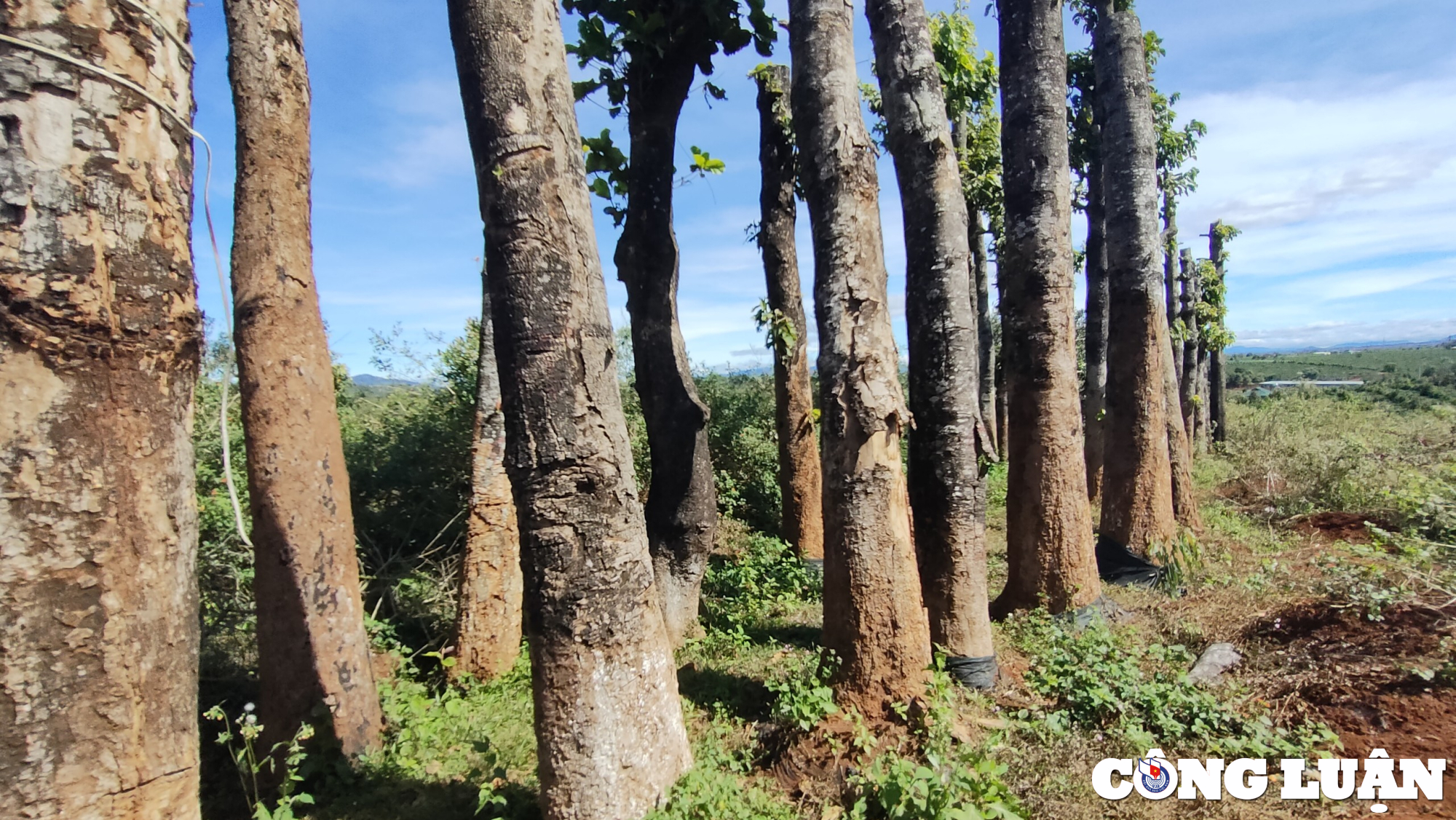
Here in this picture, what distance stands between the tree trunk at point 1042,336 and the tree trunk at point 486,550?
13.4 feet

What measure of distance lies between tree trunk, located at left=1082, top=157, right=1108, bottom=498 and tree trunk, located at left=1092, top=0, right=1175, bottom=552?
4229mm

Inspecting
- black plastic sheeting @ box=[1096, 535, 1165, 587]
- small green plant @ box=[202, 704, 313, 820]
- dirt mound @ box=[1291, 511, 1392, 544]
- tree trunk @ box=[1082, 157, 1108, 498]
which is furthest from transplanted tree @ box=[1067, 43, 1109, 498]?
small green plant @ box=[202, 704, 313, 820]

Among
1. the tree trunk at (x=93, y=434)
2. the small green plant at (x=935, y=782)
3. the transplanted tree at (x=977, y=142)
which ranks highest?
the transplanted tree at (x=977, y=142)

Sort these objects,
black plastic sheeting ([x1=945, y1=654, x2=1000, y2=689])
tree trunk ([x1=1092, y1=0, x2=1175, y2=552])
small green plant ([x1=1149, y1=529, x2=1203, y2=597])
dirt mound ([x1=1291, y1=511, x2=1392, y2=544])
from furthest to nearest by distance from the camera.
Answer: dirt mound ([x1=1291, y1=511, x2=1392, y2=544]), tree trunk ([x1=1092, y1=0, x2=1175, y2=552]), small green plant ([x1=1149, y1=529, x2=1203, y2=597]), black plastic sheeting ([x1=945, y1=654, x2=1000, y2=689])

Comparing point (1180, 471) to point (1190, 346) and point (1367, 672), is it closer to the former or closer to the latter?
point (1367, 672)

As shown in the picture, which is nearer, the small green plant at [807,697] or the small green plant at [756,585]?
the small green plant at [807,697]

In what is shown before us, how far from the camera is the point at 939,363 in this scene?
4.83 meters

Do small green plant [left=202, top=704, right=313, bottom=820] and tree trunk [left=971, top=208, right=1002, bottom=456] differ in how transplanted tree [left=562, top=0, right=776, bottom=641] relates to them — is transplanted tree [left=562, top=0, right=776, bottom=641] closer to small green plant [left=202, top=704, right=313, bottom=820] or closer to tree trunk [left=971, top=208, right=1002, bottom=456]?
small green plant [left=202, top=704, right=313, bottom=820]

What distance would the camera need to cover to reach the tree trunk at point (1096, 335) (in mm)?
12289

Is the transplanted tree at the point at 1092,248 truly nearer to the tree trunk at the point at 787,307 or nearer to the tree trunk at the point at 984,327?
the tree trunk at the point at 984,327

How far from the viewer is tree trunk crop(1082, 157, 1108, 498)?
40.3 feet

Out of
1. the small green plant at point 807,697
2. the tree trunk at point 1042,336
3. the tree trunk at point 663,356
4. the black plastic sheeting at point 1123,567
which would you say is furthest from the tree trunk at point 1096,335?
the small green plant at point 807,697

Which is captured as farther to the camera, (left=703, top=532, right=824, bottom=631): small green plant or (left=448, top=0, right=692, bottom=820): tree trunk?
(left=703, top=532, right=824, bottom=631): small green plant

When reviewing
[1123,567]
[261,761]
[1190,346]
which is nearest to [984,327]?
[1190,346]
